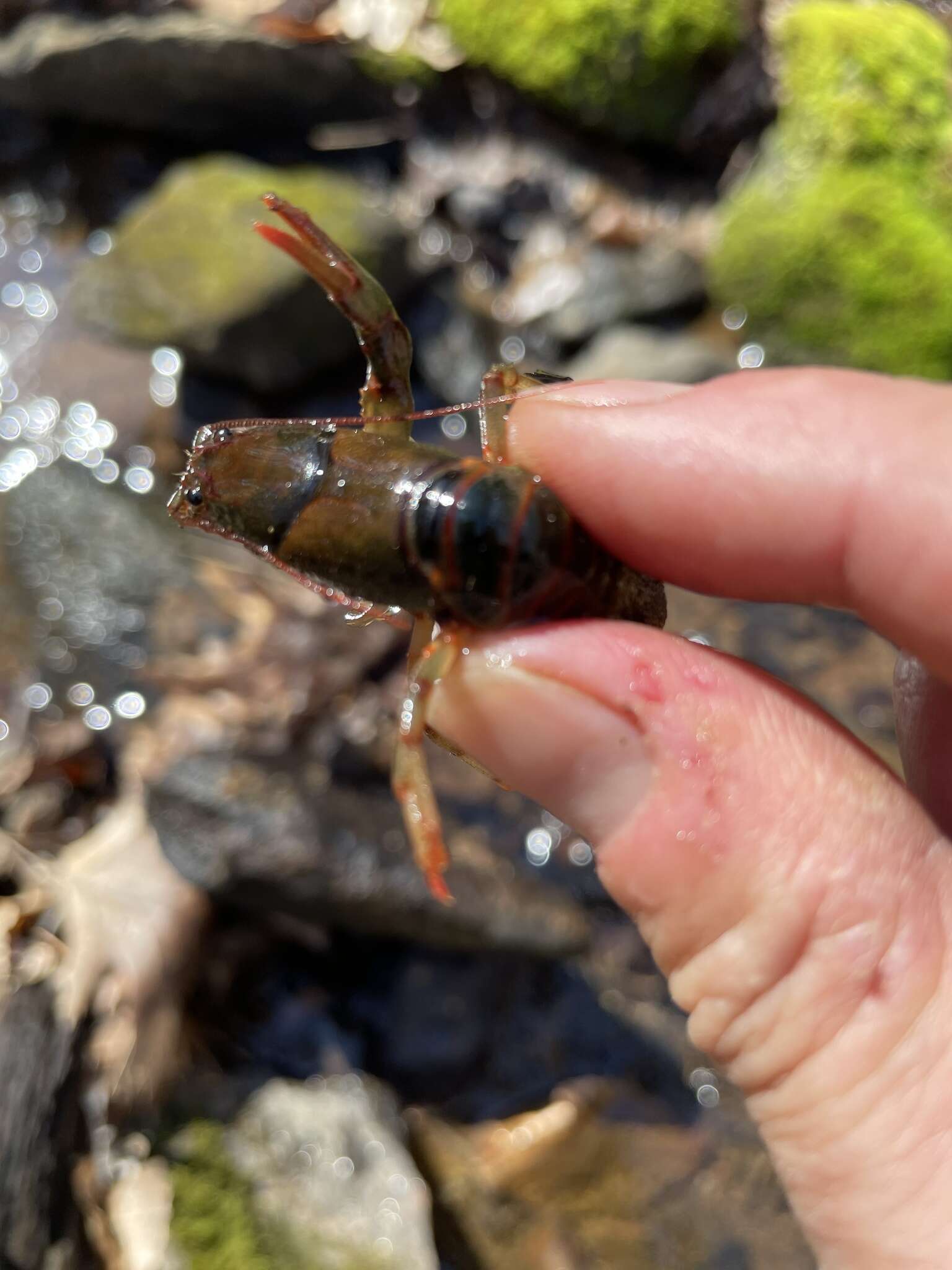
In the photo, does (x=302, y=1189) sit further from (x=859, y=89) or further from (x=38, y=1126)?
(x=859, y=89)

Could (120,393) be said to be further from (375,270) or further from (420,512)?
(420,512)

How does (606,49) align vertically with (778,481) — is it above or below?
below

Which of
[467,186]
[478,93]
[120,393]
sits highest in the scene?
[478,93]

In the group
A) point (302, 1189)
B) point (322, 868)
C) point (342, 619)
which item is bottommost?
point (302, 1189)

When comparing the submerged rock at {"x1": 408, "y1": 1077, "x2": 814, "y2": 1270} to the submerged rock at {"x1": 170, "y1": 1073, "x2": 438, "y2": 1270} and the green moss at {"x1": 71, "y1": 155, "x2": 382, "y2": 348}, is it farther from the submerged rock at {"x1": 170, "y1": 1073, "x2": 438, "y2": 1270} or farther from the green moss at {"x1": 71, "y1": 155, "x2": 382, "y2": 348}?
the green moss at {"x1": 71, "y1": 155, "x2": 382, "y2": 348}

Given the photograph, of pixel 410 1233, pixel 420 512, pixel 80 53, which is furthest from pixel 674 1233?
pixel 80 53

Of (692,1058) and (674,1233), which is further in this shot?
(692,1058)

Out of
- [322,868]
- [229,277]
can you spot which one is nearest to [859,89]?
[229,277]
